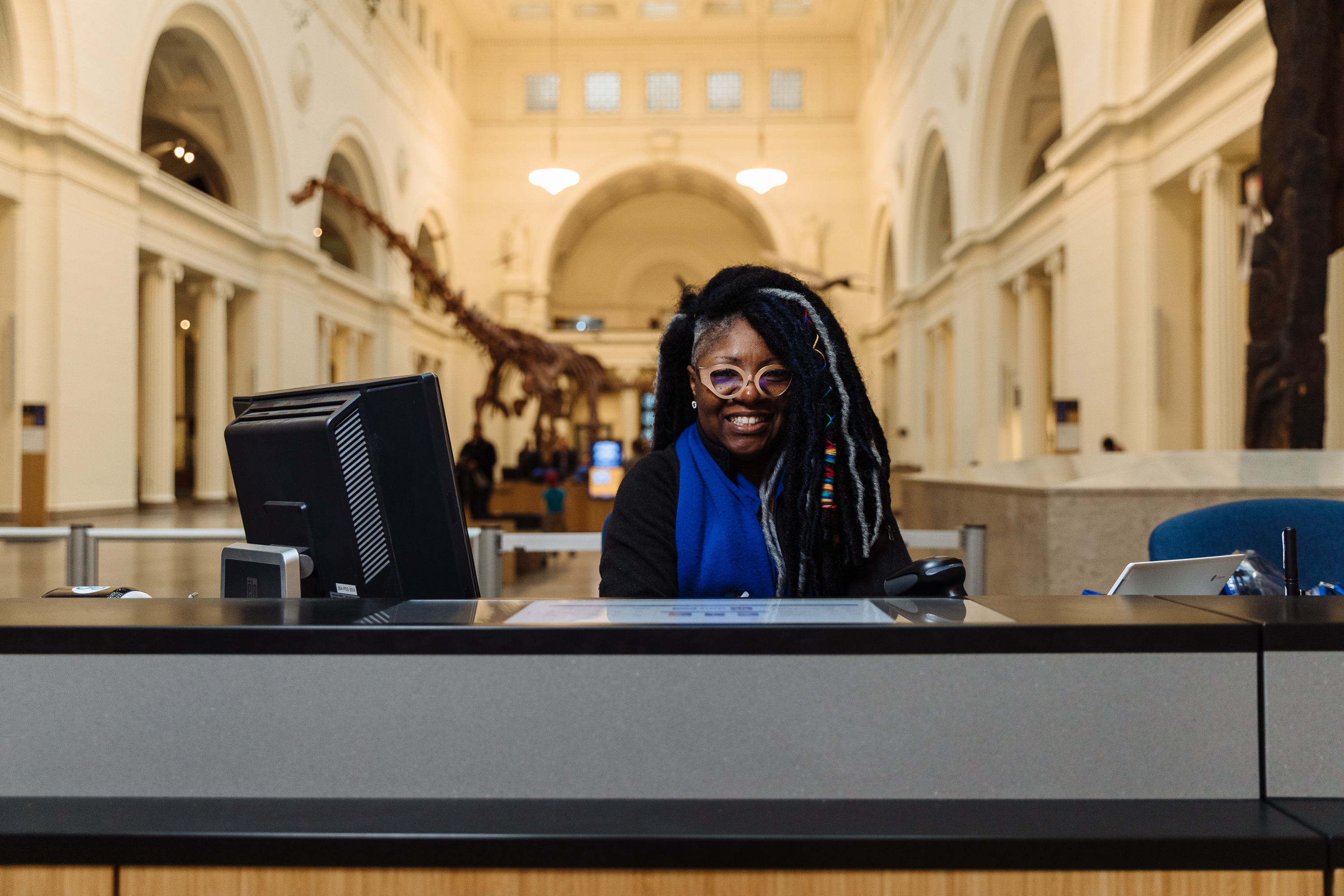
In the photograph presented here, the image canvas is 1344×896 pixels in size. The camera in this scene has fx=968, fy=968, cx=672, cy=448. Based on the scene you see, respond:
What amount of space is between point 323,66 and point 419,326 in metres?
9.09

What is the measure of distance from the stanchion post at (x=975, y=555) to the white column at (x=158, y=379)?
14.0m

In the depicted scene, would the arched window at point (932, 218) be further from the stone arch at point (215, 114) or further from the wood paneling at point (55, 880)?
the wood paneling at point (55, 880)

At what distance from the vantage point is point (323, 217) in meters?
24.5

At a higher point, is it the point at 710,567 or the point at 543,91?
the point at 543,91

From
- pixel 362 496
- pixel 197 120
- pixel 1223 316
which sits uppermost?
pixel 197 120

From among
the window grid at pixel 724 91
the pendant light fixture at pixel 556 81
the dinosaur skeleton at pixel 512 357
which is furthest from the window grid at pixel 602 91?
the dinosaur skeleton at pixel 512 357

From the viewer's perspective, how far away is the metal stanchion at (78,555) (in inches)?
178

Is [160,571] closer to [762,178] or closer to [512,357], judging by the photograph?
[512,357]

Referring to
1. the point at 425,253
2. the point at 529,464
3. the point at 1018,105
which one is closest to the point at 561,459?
the point at 529,464

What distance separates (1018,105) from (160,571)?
15986 millimetres

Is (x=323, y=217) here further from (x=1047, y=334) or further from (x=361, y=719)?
(x=361, y=719)

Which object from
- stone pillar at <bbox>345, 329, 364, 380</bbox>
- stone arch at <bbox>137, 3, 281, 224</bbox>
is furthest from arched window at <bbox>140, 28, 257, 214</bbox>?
stone pillar at <bbox>345, 329, 364, 380</bbox>

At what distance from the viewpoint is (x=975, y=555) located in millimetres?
4254

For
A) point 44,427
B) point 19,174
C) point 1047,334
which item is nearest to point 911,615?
point 44,427
